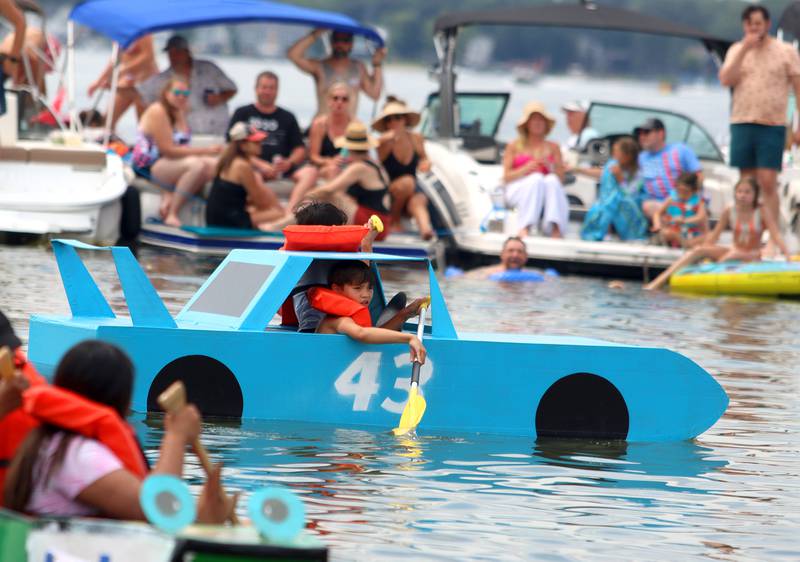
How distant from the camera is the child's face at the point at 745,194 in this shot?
15219 mm

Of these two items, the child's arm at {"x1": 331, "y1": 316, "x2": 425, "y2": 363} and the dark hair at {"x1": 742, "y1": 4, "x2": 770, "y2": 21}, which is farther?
the dark hair at {"x1": 742, "y1": 4, "x2": 770, "y2": 21}

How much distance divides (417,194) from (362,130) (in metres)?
1.44

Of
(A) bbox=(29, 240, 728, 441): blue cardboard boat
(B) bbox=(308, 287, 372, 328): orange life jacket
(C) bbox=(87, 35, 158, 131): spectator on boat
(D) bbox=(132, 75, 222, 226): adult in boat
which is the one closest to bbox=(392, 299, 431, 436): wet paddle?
(A) bbox=(29, 240, 728, 441): blue cardboard boat

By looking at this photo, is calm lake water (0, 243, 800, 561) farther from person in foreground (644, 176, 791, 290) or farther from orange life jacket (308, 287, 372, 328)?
person in foreground (644, 176, 791, 290)

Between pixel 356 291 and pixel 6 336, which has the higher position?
pixel 6 336

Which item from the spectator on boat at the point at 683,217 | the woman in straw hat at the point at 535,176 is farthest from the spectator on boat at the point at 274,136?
the spectator on boat at the point at 683,217

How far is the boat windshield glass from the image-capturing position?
19250mm

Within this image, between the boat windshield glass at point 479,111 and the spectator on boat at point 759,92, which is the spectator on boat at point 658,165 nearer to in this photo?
the spectator on boat at point 759,92

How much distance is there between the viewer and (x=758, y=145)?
15.5 m

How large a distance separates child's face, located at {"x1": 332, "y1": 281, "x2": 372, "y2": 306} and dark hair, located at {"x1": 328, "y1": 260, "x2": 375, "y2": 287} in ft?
0.05

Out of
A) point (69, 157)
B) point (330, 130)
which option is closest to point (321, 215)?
point (69, 157)

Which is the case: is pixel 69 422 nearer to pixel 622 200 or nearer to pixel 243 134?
pixel 243 134

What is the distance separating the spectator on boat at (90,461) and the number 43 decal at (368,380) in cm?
314

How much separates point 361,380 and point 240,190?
28.0 ft
